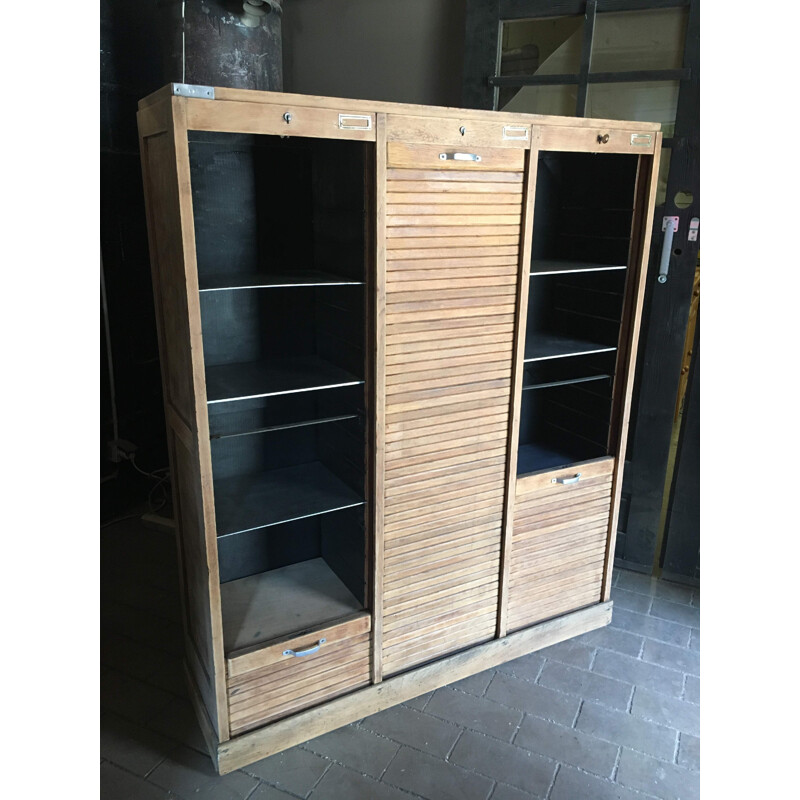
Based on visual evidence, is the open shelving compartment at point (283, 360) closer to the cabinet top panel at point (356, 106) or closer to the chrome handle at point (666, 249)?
the cabinet top panel at point (356, 106)

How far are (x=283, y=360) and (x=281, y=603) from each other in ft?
2.61

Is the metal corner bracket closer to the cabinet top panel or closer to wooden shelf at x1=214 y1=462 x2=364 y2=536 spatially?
the cabinet top panel

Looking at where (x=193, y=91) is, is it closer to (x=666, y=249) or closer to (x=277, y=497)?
(x=277, y=497)

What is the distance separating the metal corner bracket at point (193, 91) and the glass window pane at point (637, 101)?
167 centimetres

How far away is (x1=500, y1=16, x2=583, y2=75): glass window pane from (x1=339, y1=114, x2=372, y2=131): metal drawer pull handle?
127 cm

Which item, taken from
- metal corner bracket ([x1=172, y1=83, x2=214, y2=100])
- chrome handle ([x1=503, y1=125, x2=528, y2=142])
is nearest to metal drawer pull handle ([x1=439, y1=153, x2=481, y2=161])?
chrome handle ([x1=503, y1=125, x2=528, y2=142])

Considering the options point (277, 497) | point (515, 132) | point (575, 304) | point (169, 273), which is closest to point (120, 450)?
point (277, 497)

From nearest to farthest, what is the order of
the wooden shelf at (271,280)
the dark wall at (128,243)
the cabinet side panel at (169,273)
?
the cabinet side panel at (169,273) < the wooden shelf at (271,280) < the dark wall at (128,243)

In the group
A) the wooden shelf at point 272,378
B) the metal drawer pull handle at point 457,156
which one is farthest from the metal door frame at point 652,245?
the wooden shelf at point 272,378

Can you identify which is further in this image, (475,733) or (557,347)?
(557,347)

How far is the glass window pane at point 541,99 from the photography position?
2646 millimetres

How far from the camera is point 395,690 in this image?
2.22 metres

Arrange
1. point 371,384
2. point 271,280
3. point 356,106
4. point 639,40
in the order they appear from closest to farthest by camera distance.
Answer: point 356,106 → point 271,280 → point 371,384 → point 639,40

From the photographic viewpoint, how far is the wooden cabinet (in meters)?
1.81
